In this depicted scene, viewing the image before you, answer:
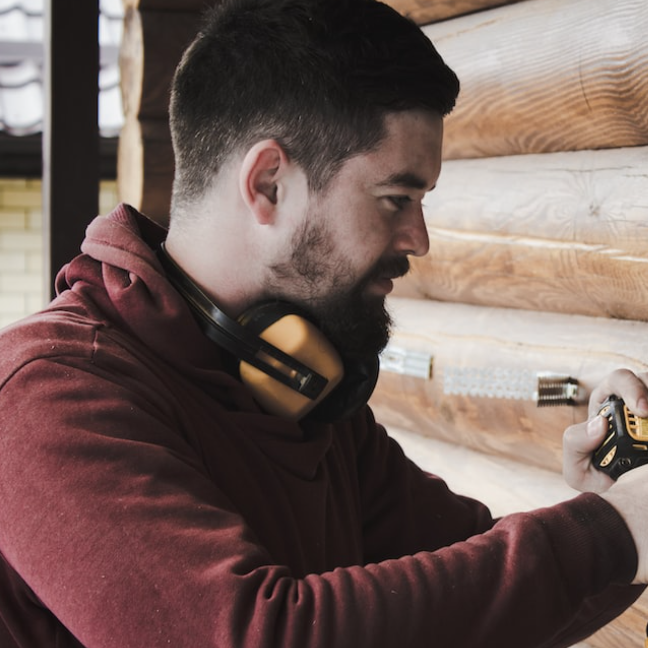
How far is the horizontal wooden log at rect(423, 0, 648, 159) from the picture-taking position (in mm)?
2303

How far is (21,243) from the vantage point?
22.2 ft

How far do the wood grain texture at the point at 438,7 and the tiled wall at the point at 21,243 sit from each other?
3.60 metres

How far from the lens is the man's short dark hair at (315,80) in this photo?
1785 mm

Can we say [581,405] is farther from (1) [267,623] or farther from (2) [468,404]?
(1) [267,623]

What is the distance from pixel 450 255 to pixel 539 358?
18.7 inches

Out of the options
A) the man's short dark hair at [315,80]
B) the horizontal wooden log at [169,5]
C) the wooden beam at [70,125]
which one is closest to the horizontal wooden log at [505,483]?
the man's short dark hair at [315,80]

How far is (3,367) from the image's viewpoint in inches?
59.3

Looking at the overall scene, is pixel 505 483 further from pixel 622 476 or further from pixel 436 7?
pixel 436 7

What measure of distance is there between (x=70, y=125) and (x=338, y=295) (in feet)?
6.87

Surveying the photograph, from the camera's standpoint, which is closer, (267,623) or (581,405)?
(267,623)

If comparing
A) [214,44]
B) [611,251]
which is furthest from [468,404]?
[214,44]

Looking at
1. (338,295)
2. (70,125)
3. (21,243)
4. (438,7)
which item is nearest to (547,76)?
(438,7)

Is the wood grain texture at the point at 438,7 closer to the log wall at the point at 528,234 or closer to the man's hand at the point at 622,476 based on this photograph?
the log wall at the point at 528,234

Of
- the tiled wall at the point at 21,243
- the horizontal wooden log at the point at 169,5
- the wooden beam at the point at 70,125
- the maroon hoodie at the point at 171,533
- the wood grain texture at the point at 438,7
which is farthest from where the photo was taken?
the tiled wall at the point at 21,243
